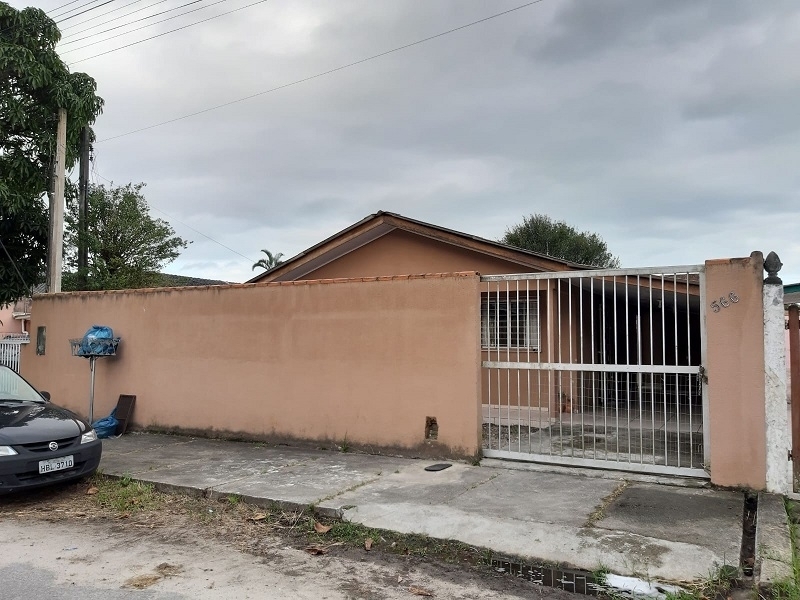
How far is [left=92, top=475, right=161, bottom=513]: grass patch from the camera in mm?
5848

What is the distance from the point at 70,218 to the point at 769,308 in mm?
17989

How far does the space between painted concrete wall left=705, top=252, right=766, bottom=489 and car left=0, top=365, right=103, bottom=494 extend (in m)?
6.45

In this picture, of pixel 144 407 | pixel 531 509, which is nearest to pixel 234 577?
pixel 531 509

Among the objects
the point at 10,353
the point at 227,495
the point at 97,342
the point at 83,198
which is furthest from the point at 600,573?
the point at 83,198

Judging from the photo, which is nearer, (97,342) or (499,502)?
(499,502)

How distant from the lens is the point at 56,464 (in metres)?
5.89

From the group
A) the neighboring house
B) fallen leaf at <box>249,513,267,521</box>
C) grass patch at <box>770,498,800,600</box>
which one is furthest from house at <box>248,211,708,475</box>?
the neighboring house

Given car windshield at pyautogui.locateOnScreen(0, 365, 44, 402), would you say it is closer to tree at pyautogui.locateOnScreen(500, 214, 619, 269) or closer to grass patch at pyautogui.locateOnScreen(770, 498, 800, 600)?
grass patch at pyautogui.locateOnScreen(770, 498, 800, 600)

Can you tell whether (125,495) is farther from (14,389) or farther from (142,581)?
(142,581)

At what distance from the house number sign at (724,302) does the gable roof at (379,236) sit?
3413 mm

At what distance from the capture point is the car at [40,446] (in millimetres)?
5598

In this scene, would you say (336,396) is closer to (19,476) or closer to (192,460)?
(192,460)

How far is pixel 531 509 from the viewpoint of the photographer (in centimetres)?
534

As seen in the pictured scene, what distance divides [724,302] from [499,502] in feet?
9.80
